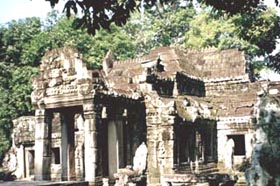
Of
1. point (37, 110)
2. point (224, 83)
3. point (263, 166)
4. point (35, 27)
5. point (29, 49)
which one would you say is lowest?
point (263, 166)

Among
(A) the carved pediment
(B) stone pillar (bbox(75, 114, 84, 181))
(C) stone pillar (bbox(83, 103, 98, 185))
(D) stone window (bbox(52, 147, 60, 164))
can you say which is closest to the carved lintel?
(A) the carved pediment

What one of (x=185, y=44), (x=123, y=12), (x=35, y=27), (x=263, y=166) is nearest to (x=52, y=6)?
(x=123, y=12)

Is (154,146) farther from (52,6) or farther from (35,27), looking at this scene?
(35,27)

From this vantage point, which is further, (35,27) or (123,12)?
(35,27)

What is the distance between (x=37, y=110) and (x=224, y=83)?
9.35 m

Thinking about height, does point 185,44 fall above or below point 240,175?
above

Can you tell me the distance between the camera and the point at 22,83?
97.3 feet

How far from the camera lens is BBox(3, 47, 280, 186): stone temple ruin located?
46.5ft

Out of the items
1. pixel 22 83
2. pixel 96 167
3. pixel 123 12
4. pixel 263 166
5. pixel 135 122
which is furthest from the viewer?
pixel 22 83

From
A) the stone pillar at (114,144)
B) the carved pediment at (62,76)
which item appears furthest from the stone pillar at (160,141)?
the carved pediment at (62,76)

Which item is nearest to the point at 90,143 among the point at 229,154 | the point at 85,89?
the point at 85,89

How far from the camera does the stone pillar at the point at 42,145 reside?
15094 mm

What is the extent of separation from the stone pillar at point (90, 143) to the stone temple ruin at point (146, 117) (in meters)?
0.03

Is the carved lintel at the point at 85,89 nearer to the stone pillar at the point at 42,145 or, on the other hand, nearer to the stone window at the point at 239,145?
the stone pillar at the point at 42,145
